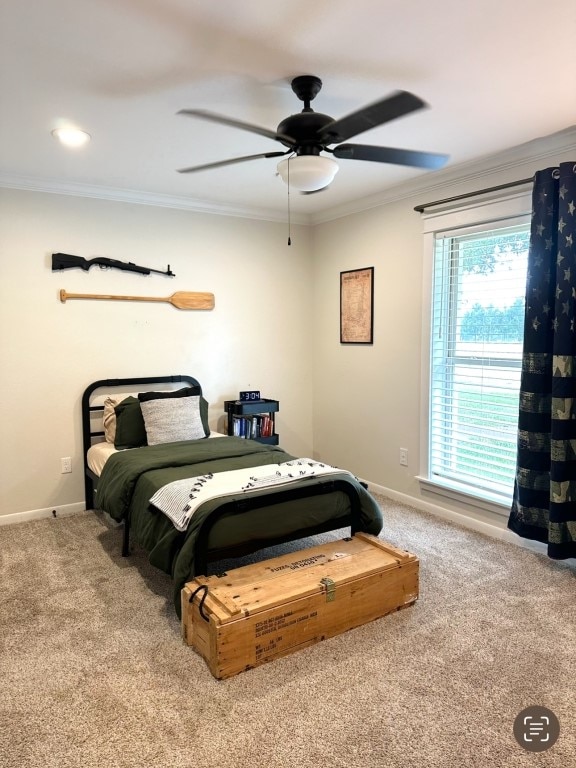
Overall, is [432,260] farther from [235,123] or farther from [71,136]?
[71,136]

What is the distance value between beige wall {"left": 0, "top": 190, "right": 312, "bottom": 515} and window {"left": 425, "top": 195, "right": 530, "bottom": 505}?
5.22 feet

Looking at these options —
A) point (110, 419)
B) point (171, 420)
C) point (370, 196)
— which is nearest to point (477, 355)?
point (370, 196)

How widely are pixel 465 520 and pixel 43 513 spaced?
3129 mm

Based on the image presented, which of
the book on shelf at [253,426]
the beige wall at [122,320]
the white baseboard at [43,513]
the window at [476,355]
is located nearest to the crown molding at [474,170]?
the window at [476,355]

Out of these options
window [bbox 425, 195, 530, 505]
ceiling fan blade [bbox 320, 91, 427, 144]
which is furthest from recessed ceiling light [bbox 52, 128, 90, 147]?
window [bbox 425, 195, 530, 505]

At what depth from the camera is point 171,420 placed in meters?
3.81

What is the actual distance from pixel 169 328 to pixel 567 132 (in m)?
3.10

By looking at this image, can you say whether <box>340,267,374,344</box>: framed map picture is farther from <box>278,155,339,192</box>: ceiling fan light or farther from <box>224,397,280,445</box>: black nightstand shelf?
<box>278,155,339,192</box>: ceiling fan light

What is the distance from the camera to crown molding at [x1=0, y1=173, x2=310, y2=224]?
3.66m

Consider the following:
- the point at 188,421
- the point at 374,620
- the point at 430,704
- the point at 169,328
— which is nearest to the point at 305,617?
the point at 374,620

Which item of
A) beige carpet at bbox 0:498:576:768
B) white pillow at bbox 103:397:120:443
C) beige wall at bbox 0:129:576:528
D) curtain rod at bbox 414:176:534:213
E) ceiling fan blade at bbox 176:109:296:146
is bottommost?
beige carpet at bbox 0:498:576:768

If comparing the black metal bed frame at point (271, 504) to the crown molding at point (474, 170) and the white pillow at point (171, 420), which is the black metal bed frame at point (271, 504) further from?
the crown molding at point (474, 170)

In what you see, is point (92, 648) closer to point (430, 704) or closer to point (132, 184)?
point (430, 704)

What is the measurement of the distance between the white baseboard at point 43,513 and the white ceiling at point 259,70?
246 cm
